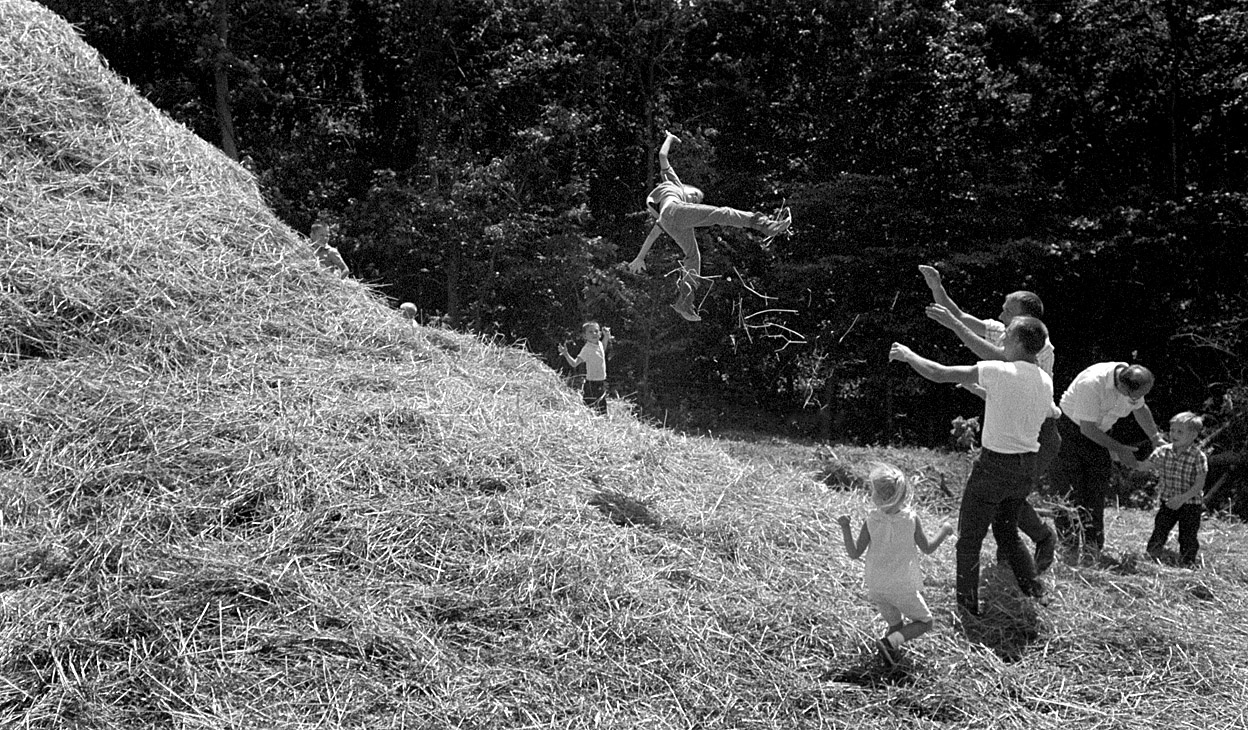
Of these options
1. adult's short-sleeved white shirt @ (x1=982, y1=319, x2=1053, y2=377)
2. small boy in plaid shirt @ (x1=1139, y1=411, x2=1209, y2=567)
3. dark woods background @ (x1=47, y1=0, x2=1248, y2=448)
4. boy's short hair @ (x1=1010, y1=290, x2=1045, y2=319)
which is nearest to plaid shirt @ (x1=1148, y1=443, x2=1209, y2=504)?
small boy in plaid shirt @ (x1=1139, y1=411, x2=1209, y2=567)

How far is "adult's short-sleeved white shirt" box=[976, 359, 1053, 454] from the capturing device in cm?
469

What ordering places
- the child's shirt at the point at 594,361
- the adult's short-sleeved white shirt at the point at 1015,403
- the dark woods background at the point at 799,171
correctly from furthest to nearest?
the dark woods background at the point at 799,171 → the child's shirt at the point at 594,361 → the adult's short-sleeved white shirt at the point at 1015,403

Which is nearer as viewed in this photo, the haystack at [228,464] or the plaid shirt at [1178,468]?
the haystack at [228,464]

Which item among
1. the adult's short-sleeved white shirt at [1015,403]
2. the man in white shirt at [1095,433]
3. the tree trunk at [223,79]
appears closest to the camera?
the adult's short-sleeved white shirt at [1015,403]

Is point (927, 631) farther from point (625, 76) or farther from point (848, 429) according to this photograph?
point (625, 76)

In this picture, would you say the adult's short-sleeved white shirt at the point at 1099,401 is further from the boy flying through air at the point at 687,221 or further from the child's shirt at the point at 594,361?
the child's shirt at the point at 594,361

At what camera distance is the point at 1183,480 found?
19.6 feet

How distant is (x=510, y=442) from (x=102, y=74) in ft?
15.4

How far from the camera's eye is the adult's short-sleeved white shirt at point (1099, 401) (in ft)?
19.0

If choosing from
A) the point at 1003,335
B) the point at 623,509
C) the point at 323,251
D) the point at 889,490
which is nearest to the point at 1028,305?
the point at 1003,335

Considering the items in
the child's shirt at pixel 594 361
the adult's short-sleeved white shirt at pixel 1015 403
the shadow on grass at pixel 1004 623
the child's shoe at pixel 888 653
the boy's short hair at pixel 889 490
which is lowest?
the child's shoe at pixel 888 653

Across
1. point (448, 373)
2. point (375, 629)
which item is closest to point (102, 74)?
point (448, 373)

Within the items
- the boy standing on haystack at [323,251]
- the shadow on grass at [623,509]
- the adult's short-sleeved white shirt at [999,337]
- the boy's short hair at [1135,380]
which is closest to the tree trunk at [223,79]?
the boy standing on haystack at [323,251]

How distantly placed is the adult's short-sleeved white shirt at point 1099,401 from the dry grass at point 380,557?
85 cm
